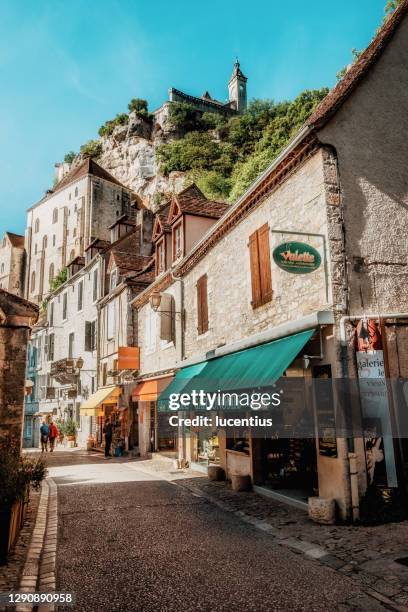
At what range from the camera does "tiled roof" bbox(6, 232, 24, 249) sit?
71.0 meters

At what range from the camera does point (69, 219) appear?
2443 inches

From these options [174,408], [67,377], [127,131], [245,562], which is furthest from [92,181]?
[245,562]

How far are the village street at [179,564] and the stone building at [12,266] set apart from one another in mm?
65942

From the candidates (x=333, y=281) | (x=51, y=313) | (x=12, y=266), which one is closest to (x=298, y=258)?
(x=333, y=281)

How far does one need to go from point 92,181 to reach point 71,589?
59.1 m

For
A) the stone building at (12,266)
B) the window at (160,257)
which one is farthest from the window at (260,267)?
the stone building at (12,266)

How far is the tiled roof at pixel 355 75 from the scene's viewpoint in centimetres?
805

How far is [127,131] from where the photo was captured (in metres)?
69.4

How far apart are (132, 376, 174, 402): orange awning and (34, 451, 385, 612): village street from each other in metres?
6.86

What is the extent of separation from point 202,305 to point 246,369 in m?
5.09

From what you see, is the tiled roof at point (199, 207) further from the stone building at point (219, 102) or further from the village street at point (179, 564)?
the stone building at point (219, 102)

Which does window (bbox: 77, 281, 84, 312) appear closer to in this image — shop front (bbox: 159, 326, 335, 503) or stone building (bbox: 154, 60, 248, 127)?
shop front (bbox: 159, 326, 335, 503)

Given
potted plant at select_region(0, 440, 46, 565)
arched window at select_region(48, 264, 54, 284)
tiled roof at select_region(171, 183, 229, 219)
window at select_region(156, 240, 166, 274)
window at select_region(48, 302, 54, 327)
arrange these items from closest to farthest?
potted plant at select_region(0, 440, 46, 565)
tiled roof at select_region(171, 183, 229, 219)
window at select_region(156, 240, 166, 274)
window at select_region(48, 302, 54, 327)
arched window at select_region(48, 264, 54, 284)

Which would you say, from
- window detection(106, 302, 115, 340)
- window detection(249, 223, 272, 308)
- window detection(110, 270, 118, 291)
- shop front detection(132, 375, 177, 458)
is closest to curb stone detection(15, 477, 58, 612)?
window detection(249, 223, 272, 308)
